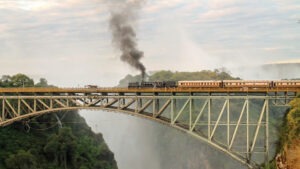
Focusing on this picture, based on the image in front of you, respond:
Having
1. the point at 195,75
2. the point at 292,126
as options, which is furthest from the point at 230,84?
the point at 195,75

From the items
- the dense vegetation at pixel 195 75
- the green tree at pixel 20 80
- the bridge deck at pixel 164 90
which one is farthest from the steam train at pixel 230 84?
the dense vegetation at pixel 195 75

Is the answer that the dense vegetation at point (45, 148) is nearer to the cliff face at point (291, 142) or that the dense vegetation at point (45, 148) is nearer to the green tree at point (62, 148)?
the green tree at point (62, 148)

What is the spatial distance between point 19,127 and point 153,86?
29.8 metres

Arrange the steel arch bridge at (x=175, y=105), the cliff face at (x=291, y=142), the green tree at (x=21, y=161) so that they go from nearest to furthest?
the cliff face at (x=291, y=142) < the steel arch bridge at (x=175, y=105) < the green tree at (x=21, y=161)

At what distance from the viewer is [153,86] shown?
200ft

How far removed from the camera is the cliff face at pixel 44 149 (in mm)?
71875

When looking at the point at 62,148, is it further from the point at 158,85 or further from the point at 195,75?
the point at 195,75

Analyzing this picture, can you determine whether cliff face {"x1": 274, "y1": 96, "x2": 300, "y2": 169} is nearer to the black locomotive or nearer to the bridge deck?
the bridge deck

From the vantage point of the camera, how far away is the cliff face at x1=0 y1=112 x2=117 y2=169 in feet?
236

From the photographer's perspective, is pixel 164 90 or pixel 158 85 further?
pixel 158 85

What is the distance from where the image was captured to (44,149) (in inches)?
3044

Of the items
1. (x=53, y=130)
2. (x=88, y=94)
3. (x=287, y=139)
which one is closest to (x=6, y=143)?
(x=53, y=130)

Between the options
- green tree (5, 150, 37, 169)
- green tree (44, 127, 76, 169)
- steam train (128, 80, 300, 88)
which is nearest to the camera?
steam train (128, 80, 300, 88)

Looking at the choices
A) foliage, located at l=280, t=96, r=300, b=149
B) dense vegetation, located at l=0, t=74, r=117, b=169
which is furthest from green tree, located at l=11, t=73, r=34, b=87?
foliage, located at l=280, t=96, r=300, b=149
